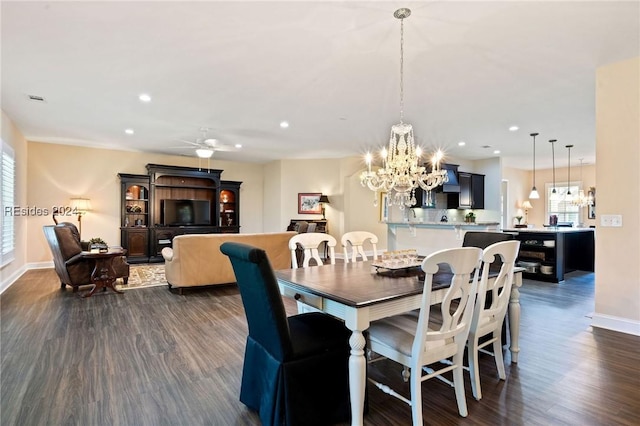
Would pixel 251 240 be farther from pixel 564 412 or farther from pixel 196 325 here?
pixel 564 412

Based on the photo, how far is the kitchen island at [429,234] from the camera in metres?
5.14

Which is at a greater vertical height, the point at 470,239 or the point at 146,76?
the point at 146,76

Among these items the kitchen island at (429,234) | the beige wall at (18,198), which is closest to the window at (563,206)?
the kitchen island at (429,234)

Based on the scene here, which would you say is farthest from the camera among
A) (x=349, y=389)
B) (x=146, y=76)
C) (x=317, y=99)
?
(x=317, y=99)

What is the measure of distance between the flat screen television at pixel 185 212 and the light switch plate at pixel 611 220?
8.00 metres

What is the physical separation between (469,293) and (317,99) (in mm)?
3287

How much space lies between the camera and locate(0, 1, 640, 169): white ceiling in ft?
8.11

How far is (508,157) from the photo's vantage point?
29.2 feet

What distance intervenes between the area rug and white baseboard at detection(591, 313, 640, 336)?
5867 mm

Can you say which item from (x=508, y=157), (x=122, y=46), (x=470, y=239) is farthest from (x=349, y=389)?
(x=508, y=157)

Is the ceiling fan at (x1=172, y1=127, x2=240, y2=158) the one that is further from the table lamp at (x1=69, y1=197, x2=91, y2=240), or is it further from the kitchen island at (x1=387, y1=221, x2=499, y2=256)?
the kitchen island at (x1=387, y1=221, x2=499, y2=256)

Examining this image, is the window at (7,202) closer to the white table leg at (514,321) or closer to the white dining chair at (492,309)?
the white dining chair at (492,309)

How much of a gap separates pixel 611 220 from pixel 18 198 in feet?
29.1

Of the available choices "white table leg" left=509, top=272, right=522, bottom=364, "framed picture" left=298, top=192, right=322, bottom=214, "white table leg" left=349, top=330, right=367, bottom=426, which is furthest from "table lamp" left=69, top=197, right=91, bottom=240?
"white table leg" left=509, top=272, right=522, bottom=364
